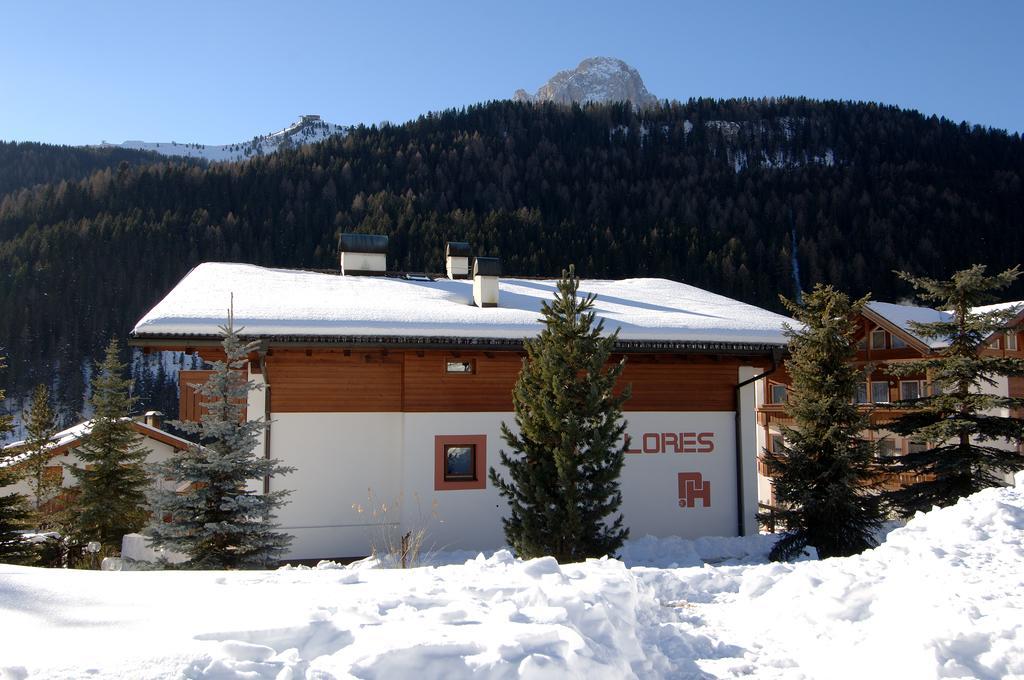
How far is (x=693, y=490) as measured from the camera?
14.1m

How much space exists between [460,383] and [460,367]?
311 millimetres

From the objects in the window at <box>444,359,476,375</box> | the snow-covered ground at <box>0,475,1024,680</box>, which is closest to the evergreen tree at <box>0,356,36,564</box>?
the window at <box>444,359,476,375</box>

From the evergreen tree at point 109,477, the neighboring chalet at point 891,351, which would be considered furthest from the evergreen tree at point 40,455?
the neighboring chalet at point 891,351

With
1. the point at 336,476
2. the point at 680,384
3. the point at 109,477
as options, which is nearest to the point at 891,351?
the point at 680,384

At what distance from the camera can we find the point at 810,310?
12383mm

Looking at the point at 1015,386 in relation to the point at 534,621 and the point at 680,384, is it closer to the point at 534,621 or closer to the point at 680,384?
the point at 680,384

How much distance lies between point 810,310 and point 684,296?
208 inches

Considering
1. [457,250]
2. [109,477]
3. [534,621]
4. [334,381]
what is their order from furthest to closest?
[109,477] → [457,250] → [334,381] → [534,621]

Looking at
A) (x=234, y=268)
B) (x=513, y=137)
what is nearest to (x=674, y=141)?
(x=513, y=137)

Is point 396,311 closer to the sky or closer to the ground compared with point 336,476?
closer to the sky

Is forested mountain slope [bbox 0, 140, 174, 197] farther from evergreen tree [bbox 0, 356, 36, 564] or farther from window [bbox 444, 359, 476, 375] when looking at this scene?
window [bbox 444, 359, 476, 375]

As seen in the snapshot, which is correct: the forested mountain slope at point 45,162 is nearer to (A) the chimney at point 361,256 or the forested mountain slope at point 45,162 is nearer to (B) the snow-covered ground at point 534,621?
(A) the chimney at point 361,256

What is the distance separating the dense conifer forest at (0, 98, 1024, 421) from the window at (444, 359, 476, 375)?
176 feet

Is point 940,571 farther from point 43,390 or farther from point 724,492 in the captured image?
point 43,390
